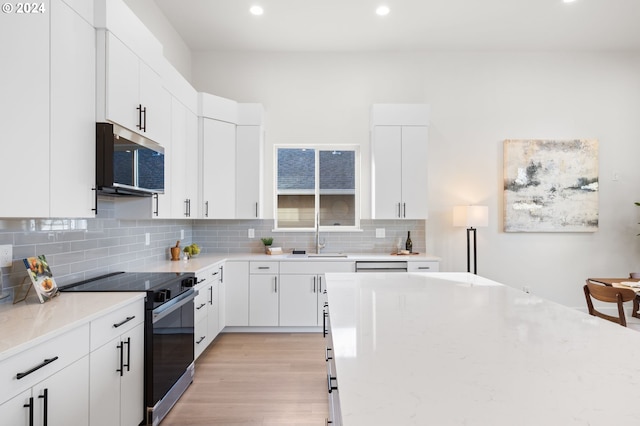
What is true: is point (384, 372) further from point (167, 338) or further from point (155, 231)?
point (155, 231)

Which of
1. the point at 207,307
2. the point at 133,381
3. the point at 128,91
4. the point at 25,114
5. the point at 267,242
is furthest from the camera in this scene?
the point at 267,242

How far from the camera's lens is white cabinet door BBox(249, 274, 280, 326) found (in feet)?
12.7

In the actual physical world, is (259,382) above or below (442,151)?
below

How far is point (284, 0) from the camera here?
345cm

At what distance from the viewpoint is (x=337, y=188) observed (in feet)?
15.1

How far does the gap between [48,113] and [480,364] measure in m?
2.10

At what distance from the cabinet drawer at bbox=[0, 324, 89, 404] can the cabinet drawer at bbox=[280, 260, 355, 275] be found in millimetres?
2396

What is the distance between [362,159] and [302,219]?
111cm

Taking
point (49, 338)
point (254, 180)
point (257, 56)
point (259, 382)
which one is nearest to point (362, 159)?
point (254, 180)

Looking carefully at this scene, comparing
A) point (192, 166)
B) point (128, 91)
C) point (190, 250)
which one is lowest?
point (190, 250)

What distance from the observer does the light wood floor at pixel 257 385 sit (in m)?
2.30

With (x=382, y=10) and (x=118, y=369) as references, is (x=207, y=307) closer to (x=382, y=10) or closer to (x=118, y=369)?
(x=118, y=369)

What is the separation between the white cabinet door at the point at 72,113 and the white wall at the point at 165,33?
4.70 feet

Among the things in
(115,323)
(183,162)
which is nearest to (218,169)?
(183,162)
